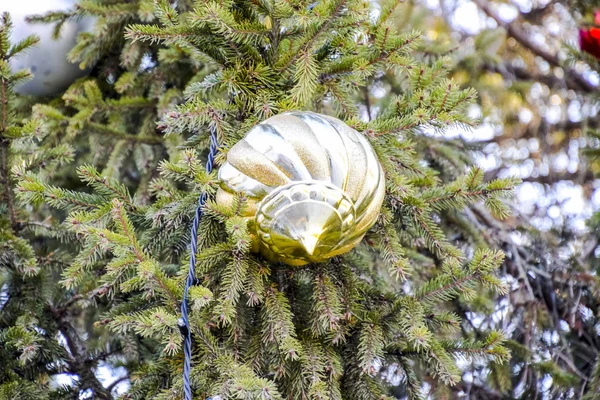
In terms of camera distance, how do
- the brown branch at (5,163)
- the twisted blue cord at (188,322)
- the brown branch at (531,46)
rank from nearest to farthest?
the twisted blue cord at (188,322) < the brown branch at (5,163) < the brown branch at (531,46)

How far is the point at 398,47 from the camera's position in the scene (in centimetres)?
144

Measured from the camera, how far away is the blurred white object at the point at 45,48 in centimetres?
196

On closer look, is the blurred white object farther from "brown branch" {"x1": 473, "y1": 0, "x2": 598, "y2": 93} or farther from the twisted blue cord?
"brown branch" {"x1": 473, "y1": 0, "x2": 598, "y2": 93}

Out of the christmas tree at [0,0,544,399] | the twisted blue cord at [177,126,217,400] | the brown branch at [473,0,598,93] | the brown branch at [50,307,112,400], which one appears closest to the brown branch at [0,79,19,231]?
the christmas tree at [0,0,544,399]

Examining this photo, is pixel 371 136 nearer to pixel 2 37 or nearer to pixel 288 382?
pixel 288 382

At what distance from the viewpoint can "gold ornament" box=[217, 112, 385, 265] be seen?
1206 millimetres

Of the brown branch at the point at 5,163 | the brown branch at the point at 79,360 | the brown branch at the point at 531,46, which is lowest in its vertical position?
the brown branch at the point at 531,46

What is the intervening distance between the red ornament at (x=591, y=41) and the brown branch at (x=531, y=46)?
48.3 inches

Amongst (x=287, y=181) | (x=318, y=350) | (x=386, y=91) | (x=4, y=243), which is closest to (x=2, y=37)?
(x=4, y=243)

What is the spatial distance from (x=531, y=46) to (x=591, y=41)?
4.71ft

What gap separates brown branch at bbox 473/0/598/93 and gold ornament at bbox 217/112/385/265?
7.72 ft

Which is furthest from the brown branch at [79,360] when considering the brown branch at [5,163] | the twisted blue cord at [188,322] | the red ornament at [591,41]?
the red ornament at [591,41]

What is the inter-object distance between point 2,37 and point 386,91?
131 cm

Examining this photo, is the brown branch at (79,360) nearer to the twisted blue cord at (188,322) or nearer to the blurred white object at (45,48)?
the twisted blue cord at (188,322)
